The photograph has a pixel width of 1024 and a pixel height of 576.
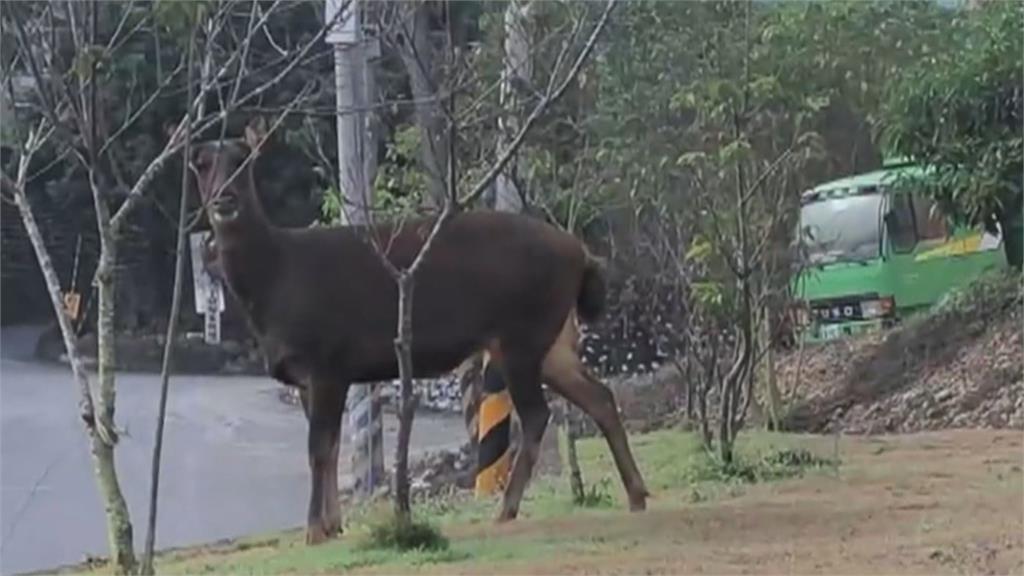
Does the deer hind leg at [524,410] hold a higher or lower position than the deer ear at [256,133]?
lower

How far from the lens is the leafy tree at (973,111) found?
53.7 feet

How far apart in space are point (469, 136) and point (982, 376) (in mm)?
6476

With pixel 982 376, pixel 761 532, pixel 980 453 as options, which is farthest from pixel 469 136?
pixel 982 376

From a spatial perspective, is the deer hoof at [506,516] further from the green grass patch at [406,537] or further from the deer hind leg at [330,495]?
the green grass patch at [406,537]

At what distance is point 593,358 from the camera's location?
62.7 feet

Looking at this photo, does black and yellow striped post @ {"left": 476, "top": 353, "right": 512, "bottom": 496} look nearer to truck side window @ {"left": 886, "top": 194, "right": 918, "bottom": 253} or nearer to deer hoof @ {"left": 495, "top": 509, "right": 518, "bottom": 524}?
deer hoof @ {"left": 495, "top": 509, "right": 518, "bottom": 524}

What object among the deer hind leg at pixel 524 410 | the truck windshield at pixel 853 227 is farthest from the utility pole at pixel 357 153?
the truck windshield at pixel 853 227

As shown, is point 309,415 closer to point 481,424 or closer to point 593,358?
point 481,424

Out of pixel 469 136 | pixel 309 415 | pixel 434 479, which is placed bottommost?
pixel 434 479

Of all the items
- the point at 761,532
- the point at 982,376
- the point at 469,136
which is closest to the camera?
the point at 761,532

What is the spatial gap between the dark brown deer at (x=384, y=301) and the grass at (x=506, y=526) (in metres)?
0.41

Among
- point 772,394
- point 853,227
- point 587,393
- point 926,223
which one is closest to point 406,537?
point 587,393

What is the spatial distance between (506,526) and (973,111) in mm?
8503

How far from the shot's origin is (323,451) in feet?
30.6
